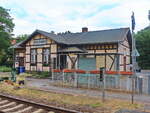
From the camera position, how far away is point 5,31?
124 feet

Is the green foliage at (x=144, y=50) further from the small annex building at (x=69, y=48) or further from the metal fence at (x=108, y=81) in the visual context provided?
the metal fence at (x=108, y=81)

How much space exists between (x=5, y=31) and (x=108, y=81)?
104ft

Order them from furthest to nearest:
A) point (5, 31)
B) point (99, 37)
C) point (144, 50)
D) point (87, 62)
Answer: point (144, 50) → point (5, 31) → point (99, 37) → point (87, 62)

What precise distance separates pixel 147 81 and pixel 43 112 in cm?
721

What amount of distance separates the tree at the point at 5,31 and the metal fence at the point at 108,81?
2569cm

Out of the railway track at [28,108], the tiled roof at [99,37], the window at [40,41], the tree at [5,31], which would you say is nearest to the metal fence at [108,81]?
the railway track at [28,108]

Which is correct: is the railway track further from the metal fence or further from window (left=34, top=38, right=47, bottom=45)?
window (left=34, top=38, right=47, bottom=45)

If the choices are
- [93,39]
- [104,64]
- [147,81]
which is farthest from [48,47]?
[147,81]

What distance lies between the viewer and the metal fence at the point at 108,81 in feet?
36.7

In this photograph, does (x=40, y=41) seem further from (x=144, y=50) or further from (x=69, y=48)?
(x=144, y=50)

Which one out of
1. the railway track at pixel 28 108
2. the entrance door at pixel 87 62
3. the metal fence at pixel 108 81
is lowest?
the railway track at pixel 28 108

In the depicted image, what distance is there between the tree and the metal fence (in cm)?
2569

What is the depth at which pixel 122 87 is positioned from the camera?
11.9 meters

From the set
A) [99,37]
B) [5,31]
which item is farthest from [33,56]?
[5,31]
